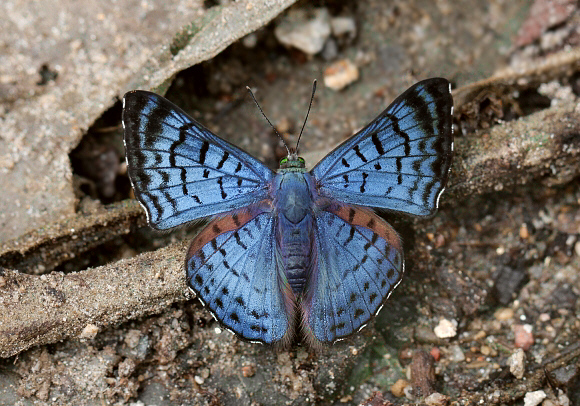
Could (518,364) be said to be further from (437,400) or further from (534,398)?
(437,400)

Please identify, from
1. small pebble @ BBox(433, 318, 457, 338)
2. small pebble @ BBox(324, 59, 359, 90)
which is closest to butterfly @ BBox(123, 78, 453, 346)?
small pebble @ BBox(433, 318, 457, 338)

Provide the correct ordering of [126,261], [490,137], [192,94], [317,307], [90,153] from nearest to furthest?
[317,307] → [126,261] → [490,137] → [90,153] → [192,94]

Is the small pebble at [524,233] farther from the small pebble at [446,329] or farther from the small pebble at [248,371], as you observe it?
the small pebble at [248,371]

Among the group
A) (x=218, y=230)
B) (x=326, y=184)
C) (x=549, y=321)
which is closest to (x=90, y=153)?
(x=218, y=230)

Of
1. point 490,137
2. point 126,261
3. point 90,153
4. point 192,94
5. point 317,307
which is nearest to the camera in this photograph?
point 317,307

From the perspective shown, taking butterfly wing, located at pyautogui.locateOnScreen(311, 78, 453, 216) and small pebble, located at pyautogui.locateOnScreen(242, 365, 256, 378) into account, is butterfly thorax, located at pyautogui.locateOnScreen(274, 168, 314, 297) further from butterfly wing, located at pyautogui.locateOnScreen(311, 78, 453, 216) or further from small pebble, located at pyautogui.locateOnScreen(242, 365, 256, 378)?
small pebble, located at pyautogui.locateOnScreen(242, 365, 256, 378)

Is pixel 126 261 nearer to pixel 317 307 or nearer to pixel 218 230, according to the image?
pixel 218 230
